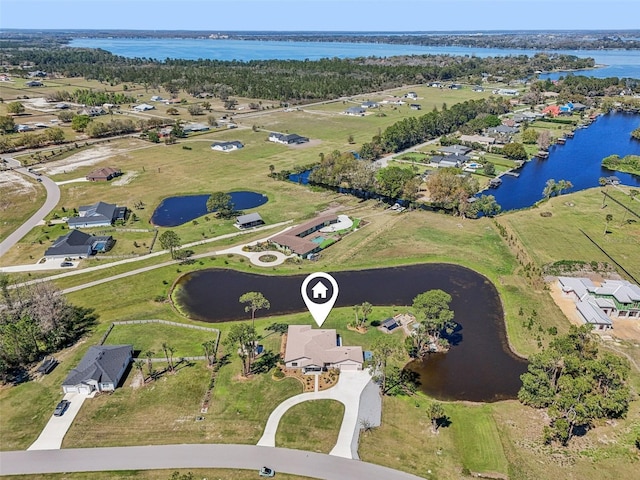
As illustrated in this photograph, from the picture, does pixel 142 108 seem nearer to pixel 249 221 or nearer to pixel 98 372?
pixel 249 221

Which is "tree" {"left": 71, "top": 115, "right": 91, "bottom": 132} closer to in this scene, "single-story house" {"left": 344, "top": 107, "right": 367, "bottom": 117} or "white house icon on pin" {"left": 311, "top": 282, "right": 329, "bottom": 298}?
"single-story house" {"left": 344, "top": 107, "right": 367, "bottom": 117}

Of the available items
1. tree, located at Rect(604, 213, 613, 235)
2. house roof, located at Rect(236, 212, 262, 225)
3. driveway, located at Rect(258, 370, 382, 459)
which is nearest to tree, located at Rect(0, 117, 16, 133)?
house roof, located at Rect(236, 212, 262, 225)

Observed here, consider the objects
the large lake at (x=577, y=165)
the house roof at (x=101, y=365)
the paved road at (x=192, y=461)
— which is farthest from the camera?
the large lake at (x=577, y=165)

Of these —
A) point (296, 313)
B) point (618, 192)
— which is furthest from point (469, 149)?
point (296, 313)

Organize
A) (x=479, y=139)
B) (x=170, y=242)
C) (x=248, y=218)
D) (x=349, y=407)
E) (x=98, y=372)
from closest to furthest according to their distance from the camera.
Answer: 1. (x=349, y=407)
2. (x=98, y=372)
3. (x=170, y=242)
4. (x=248, y=218)
5. (x=479, y=139)

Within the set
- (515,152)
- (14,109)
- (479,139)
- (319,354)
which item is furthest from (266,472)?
(14,109)

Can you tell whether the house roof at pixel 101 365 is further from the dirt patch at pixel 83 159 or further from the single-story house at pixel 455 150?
the single-story house at pixel 455 150

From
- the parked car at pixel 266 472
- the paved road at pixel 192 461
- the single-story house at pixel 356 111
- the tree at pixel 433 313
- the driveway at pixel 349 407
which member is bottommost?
the single-story house at pixel 356 111

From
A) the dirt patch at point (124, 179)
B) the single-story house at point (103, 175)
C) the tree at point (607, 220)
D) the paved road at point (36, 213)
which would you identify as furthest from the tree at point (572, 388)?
the single-story house at point (103, 175)
